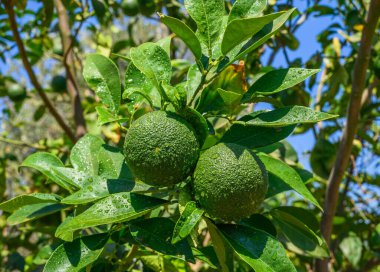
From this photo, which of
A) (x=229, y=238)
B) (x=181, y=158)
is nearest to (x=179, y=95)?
(x=181, y=158)

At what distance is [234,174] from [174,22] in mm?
279

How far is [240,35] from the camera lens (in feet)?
3.09

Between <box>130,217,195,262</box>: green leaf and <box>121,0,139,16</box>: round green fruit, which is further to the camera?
<box>121,0,139,16</box>: round green fruit

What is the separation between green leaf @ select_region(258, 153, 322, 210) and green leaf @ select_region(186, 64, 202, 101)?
0.19 m

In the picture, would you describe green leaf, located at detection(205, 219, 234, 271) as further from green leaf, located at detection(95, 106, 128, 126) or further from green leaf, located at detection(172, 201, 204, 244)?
green leaf, located at detection(95, 106, 128, 126)

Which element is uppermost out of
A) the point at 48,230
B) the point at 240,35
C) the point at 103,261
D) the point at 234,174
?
the point at 240,35

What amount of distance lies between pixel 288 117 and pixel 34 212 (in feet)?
1.88

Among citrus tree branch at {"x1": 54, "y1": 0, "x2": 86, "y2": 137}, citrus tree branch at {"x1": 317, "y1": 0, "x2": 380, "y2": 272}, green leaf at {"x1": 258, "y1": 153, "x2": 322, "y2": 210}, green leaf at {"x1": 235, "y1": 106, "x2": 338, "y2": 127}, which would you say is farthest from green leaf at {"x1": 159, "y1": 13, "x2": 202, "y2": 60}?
citrus tree branch at {"x1": 54, "y1": 0, "x2": 86, "y2": 137}

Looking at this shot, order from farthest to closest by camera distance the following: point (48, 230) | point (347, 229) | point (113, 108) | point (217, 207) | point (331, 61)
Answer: point (331, 61) → point (347, 229) → point (48, 230) → point (113, 108) → point (217, 207)

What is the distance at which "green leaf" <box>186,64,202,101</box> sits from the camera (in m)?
1.13

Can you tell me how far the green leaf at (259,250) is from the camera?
0.92 metres

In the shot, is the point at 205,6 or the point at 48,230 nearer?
the point at 205,6

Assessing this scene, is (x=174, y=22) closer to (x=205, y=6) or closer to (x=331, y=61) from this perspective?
(x=205, y=6)

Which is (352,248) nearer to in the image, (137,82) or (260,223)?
(260,223)
